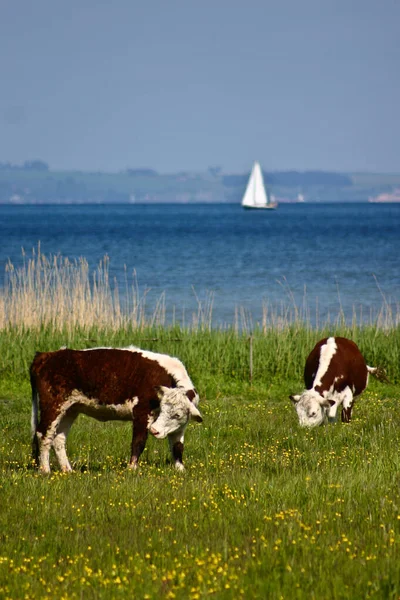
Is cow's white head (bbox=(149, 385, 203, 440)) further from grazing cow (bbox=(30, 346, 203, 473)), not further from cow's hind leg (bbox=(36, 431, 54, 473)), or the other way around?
cow's hind leg (bbox=(36, 431, 54, 473))

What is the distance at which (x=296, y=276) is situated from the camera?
62469 mm

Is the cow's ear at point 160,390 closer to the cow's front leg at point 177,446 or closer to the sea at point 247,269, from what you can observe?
the cow's front leg at point 177,446

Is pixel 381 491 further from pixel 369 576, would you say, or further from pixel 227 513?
pixel 369 576

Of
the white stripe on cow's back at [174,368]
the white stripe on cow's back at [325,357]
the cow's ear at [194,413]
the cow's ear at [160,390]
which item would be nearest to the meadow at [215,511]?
the cow's ear at [194,413]

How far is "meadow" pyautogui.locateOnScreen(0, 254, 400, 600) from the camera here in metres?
6.68

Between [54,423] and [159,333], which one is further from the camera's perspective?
[159,333]

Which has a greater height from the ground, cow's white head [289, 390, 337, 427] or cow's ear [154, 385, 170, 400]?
cow's ear [154, 385, 170, 400]

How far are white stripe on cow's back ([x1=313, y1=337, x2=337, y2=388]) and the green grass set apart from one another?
78 centimetres

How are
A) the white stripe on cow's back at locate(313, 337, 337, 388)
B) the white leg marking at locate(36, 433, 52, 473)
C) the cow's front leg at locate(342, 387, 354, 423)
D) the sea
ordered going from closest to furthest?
the white leg marking at locate(36, 433, 52, 473)
the white stripe on cow's back at locate(313, 337, 337, 388)
the cow's front leg at locate(342, 387, 354, 423)
the sea

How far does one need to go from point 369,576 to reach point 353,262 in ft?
221

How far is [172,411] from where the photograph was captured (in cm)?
1087

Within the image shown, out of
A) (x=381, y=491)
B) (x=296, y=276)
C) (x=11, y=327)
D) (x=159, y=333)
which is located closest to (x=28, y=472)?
(x=381, y=491)

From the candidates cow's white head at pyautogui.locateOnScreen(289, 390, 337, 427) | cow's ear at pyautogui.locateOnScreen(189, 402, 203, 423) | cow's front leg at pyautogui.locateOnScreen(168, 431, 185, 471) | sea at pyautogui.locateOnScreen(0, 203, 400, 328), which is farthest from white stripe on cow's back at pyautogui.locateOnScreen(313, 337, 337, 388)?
sea at pyautogui.locateOnScreen(0, 203, 400, 328)

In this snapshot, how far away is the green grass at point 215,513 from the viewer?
667 centimetres
